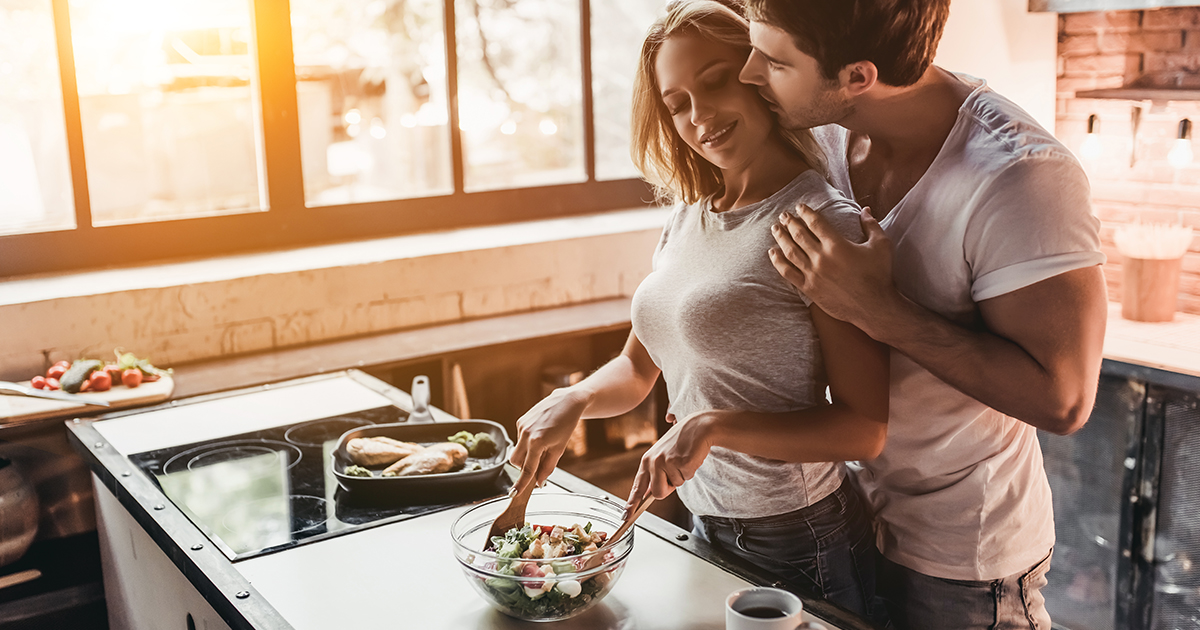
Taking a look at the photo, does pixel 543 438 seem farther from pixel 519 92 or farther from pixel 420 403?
pixel 519 92

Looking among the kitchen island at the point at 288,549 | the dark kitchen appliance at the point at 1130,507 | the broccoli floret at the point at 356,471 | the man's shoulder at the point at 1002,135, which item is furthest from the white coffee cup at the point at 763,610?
the dark kitchen appliance at the point at 1130,507

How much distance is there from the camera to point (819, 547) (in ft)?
4.98

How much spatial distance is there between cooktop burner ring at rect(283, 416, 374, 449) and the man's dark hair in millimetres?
1343

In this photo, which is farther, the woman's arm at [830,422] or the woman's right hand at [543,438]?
the woman's right hand at [543,438]

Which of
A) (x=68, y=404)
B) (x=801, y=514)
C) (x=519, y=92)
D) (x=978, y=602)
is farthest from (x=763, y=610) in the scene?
(x=519, y=92)

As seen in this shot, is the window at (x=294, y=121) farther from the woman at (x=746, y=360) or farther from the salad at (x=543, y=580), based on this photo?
the salad at (x=543, y=580)

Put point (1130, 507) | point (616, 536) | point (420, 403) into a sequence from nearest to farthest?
point (616, 536)
point (420, 403)
point (1130, 507)

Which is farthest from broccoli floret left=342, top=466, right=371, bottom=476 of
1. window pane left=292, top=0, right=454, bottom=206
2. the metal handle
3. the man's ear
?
window pane left=292, top=0, right=454, bottom=206

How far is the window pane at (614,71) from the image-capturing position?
13.5ft

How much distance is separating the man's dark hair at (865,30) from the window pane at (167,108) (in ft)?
8.28

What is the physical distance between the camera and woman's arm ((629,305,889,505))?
138cm

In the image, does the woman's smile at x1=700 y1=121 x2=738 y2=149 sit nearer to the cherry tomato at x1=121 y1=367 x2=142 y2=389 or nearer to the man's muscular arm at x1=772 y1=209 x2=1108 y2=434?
the man's muscular arm at x1=772 y1=209 x2=1108 y2=434

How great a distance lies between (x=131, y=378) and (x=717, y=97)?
182cm


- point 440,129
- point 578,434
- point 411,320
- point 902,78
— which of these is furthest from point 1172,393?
point 440,129
